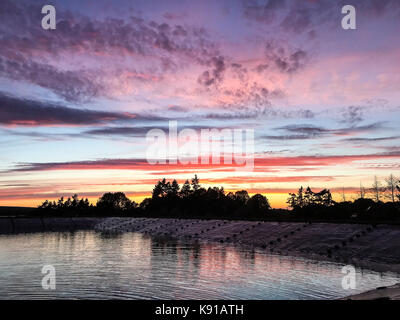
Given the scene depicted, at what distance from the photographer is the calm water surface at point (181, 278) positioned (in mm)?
21438

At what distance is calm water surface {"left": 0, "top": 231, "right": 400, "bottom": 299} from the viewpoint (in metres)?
21.4

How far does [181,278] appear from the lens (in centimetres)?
2611

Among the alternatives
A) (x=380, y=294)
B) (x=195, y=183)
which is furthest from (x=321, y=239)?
(x=195, y=183)

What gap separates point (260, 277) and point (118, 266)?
13.7 m
